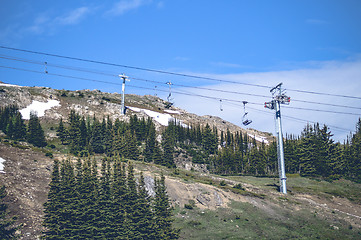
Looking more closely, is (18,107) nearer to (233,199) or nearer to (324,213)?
(233,199)

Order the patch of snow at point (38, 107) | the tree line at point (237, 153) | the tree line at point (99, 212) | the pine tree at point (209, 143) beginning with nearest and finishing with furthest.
A: the tree line at point (99, 212) < the tree line at point (237, 153) < the patch of snow at point (38, 107) < the pine tree at point (209, 143)

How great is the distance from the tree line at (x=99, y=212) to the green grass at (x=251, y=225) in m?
6.58

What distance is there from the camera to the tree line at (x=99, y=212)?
49438 millimetres

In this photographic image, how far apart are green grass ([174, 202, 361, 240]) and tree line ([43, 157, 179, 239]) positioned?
6581 millimetres

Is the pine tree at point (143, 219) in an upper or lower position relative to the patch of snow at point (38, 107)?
lower

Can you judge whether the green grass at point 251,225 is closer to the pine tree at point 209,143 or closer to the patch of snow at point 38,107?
the pine tree at point 209,143

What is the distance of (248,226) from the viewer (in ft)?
208

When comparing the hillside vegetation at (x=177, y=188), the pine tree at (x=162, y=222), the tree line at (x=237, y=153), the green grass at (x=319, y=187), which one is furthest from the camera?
the tree line at (x=237, y=153)

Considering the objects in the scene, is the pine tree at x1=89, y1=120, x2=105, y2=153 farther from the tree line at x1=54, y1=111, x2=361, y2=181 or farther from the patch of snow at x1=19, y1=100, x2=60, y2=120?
the patch of snow at x1=19, y1=100, x2=60, y2=120

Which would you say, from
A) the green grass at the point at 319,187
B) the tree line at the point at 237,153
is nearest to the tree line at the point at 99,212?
the green grass at the point at 319,187

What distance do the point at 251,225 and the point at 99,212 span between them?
1194 inches

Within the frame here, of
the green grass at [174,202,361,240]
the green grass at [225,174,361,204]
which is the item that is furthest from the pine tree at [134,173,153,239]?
the green grass at [225,174,361,204]

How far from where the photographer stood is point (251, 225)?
64000 millimetres

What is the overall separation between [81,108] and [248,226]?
133934 millimetres
